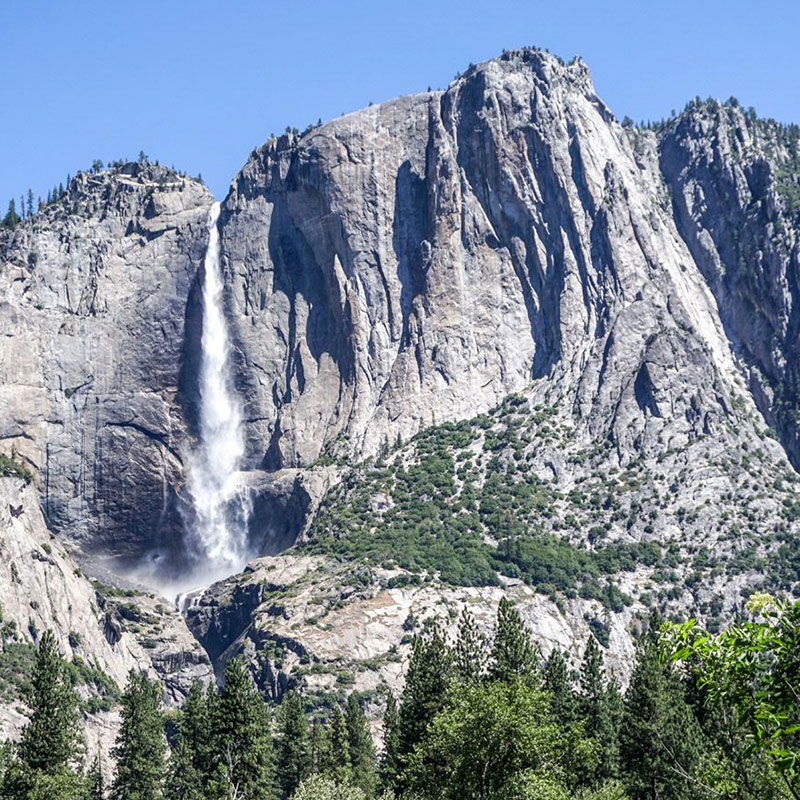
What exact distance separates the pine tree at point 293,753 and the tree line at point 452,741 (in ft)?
0.36

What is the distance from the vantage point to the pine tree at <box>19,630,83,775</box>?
308 ft

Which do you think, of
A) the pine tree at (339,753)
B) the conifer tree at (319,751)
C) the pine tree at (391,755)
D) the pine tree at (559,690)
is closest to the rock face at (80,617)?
the pine tree at (339,753)

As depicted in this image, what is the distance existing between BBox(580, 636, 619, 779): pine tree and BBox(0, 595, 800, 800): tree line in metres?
0.15

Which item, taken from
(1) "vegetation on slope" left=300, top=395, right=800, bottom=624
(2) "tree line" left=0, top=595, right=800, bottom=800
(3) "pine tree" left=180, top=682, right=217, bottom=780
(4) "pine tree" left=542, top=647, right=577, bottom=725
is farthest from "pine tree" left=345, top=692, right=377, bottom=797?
(1) "vegetation on slope" left=300, top=395, right=800, bottom=624

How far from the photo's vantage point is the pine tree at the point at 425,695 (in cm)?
9494

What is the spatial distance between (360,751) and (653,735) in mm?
32591

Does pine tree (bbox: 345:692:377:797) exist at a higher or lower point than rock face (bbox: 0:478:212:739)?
lower

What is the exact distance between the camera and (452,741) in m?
59.2

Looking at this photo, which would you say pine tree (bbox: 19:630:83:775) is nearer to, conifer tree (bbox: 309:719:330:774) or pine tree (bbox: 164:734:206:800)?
pine tree (bbox: 164:734:206:800)

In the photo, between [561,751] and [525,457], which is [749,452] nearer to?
[525,457]

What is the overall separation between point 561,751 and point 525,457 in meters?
133

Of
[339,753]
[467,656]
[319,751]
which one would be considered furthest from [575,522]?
[467,656]

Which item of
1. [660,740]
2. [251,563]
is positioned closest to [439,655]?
[660,740]

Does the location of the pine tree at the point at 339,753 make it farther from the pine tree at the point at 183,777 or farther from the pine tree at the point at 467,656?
the pine tree at the point at 467,656
